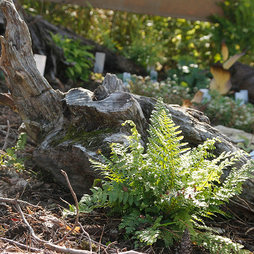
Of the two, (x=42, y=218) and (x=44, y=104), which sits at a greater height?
(x=44, y=104)

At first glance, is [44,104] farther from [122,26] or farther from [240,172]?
[122,26]

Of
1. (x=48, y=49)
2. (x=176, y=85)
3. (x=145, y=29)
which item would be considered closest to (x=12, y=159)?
(x=48, y=49)

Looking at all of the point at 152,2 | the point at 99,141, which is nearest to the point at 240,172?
the point at 99,141

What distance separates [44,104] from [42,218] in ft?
3.72

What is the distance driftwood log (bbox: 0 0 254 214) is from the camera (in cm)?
236

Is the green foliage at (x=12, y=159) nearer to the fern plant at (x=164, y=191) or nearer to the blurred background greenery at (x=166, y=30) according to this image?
the fern plant at (x=164, y=191)

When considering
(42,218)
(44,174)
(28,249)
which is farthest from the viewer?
(44,174)

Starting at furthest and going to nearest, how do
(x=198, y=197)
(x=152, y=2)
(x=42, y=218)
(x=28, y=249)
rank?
1. (x=152, y=2)
2. (x=42, y=218)
3. (x=198, y=197)
4. (x=28, y=249)

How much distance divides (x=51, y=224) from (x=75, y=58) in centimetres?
437

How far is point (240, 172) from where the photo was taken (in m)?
2.04

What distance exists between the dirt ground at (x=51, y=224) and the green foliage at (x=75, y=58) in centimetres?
310

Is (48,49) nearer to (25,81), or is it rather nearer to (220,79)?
(25,81)

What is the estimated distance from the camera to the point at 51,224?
199cm

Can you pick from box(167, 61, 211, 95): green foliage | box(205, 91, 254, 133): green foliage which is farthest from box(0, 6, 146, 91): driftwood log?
box(205, 91, 254, 133): green foliage
